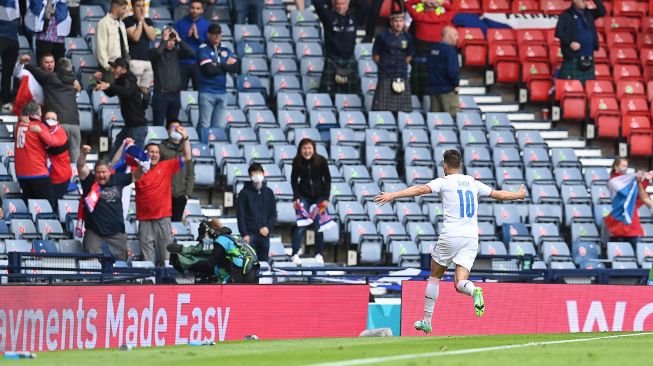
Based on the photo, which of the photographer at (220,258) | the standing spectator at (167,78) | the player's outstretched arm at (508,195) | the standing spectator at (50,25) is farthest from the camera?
the standing spectator at (167,78)

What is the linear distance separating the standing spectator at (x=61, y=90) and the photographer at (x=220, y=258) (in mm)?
4036

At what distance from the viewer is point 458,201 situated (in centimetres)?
1712

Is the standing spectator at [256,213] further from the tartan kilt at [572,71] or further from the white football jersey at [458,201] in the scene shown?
the tartan kilt at [572,71]

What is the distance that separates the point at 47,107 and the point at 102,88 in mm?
917

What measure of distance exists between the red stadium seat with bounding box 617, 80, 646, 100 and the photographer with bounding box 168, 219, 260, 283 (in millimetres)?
12068

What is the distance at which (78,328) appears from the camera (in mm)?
17922

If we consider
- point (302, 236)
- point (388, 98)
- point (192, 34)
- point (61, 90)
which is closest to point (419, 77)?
point (388, 98)

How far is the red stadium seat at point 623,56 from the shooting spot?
101ft

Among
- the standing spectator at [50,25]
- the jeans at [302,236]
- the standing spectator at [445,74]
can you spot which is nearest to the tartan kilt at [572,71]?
the standing spectator at [445,74]

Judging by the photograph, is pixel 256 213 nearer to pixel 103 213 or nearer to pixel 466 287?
pixel 103 213

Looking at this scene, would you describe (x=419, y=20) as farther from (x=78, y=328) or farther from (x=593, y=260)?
(x=78, y=328)

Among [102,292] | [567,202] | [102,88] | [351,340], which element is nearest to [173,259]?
[102,292]

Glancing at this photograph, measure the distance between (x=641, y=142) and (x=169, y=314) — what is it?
13.0 meters

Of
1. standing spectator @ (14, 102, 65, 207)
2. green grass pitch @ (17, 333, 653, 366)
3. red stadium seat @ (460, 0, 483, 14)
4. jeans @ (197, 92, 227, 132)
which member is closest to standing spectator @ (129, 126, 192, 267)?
standing spectator @ (14, 102, 65, 207)
